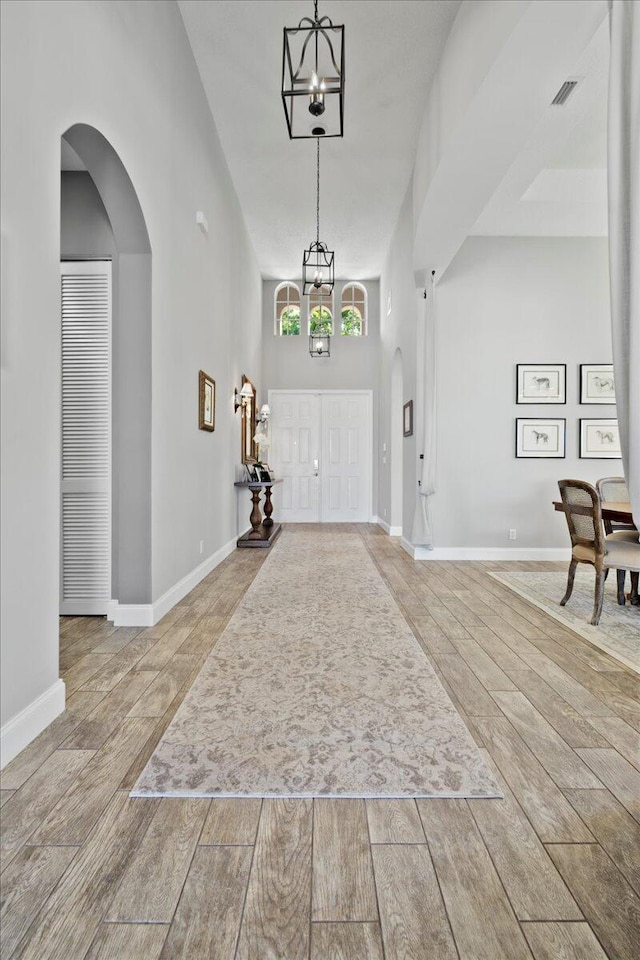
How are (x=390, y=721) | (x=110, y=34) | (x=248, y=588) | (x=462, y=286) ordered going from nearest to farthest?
(x=390, y=721)
(x=110, y=34)
(x=248, y=588)
(x=462, y=286)

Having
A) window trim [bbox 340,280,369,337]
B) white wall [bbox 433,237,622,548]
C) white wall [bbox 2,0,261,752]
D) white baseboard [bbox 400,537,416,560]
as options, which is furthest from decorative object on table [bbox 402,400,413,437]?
window trim [bbox 340,280,369,337]

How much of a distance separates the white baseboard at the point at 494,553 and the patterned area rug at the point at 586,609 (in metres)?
0.49

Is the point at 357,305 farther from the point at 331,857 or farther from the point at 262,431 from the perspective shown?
the point at 331,857

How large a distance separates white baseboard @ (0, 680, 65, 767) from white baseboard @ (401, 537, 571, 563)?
13.1ft

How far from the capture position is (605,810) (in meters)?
1.47

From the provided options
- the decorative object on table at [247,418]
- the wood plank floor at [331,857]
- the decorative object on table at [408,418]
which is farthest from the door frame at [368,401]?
the wood plank floor at [331,857]

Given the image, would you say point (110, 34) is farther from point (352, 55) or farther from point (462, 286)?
point (462, 286)

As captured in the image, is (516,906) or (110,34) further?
(110,34)

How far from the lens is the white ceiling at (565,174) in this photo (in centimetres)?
354

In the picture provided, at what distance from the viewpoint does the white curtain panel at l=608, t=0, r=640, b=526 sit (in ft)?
4.63

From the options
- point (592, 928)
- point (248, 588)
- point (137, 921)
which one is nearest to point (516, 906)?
point (592, 928)

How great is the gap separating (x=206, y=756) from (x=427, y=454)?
389 cm

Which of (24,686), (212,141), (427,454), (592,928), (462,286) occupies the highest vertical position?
(212,141)

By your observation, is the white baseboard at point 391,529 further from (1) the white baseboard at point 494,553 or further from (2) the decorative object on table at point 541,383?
(2) the decorative object on table at point 541,383
